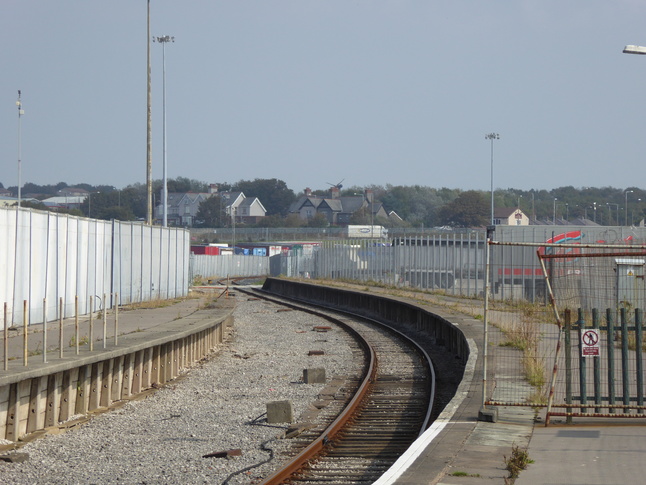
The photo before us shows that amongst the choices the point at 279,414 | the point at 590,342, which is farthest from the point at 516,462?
the point at 279,414

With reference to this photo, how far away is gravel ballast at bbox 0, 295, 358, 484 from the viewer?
963 centimetres

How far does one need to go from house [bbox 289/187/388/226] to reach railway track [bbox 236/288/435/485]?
6332 inches

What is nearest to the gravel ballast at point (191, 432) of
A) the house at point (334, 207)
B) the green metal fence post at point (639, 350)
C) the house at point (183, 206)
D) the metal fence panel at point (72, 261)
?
the metal fence panel at point (72, 261)

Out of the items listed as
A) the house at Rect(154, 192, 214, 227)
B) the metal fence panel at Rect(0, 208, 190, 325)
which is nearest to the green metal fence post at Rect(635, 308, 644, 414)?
the metal fence panel at Rect(0, 208, 190, 325)

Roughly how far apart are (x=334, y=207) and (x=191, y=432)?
572ft

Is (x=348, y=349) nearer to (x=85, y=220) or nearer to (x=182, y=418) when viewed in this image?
(x=85, y=220)

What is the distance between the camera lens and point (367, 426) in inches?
502

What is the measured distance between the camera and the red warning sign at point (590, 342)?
1039 cm

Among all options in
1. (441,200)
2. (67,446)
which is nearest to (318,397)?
(67,446)

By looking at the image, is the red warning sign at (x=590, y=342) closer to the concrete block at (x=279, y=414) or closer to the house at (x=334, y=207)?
the concrete block at (x=279, y=414)

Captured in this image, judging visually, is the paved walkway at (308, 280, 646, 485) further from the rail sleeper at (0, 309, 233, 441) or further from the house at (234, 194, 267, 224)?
the house at (234, 194, 267, 224)

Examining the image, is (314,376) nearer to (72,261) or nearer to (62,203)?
(72,261)

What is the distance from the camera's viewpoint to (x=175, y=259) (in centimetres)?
3766

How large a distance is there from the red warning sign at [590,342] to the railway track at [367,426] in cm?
268
